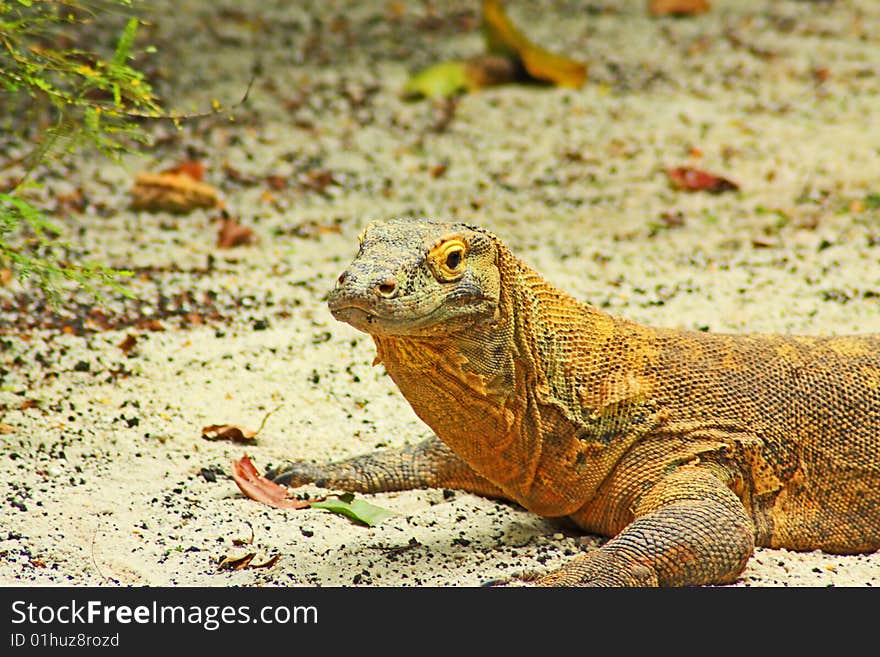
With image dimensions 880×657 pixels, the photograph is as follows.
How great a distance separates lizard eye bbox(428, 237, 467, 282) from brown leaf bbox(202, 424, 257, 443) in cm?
177

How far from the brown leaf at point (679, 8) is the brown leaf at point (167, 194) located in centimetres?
641

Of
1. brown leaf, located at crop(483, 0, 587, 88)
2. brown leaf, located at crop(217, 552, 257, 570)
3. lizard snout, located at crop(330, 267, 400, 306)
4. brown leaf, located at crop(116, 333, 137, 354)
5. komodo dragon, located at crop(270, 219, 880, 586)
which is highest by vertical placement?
brown leaf, located at crop(483, 0, 587, 88)

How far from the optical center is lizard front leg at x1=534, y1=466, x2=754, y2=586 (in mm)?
3518

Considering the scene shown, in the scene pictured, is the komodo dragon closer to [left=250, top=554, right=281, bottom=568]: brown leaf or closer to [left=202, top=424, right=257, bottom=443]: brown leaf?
[left=250, top=554, right=281, bottom=568]: brown leaf

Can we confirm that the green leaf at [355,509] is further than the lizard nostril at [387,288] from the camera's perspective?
Yes

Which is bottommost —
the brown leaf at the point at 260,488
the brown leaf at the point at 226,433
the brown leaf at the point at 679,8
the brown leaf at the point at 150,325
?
the brown leaf at the point at 260,488

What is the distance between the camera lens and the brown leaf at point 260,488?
440 centimetres

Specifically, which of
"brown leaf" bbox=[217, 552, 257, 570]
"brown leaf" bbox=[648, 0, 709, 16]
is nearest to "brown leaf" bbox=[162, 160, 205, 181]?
"brown leaf" bbox=[217, 552, 257, 570]

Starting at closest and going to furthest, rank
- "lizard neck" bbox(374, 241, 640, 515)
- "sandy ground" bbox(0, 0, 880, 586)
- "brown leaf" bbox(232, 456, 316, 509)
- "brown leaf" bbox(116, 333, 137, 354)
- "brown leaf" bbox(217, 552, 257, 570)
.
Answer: "lizard neck" bbox(374, 241, 640, 515)
"brown leaf" bbox(217, 552, 257, 570)
"sandy ground" bbox(0, 0, 880, 586)
"brown leaf" bbox(232, 456, 316, 509)
"brown leaf" bbox(116, 333, 137, 354)

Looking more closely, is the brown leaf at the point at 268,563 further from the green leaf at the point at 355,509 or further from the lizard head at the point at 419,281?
the lizard head at the point at 419,281

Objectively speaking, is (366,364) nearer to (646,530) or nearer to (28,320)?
(28,320)

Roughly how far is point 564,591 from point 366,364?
8.09 ft

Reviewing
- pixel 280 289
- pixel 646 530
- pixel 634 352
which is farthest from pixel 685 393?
pixel 280 289

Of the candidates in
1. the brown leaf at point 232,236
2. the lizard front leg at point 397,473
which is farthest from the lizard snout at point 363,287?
the brown leaf at point 232,236
